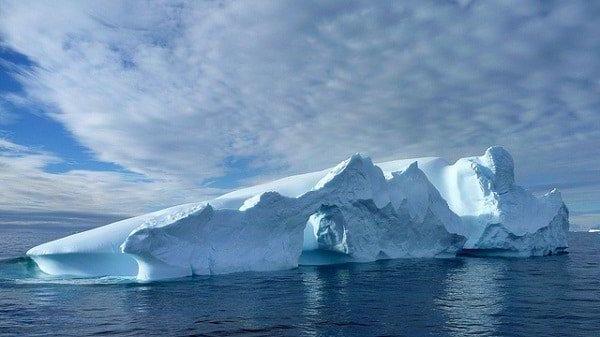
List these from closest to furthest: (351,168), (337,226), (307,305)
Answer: (307,305)
(351,168)
(337,226)

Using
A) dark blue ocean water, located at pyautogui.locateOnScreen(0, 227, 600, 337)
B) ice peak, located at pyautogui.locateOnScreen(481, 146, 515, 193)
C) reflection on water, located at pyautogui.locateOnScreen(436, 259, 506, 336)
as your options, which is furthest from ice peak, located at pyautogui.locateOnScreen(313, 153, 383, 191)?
ice peak, located at pyautogui.locateOnScreen(481, 146, 515, 193)

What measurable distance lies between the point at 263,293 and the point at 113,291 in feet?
17.3

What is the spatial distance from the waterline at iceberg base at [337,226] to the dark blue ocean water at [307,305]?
4.12 ft

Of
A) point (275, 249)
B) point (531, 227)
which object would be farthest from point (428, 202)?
point (275, 249)

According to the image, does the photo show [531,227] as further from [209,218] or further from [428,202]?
[209,218]

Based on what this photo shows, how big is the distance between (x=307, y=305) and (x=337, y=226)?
12.1m

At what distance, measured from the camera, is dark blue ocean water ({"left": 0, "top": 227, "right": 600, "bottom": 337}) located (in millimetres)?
11078

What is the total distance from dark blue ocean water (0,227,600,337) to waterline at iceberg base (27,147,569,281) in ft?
4.12

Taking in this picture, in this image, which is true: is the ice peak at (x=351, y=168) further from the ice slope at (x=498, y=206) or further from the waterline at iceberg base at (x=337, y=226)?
the ice slope at (x=498, y=206)

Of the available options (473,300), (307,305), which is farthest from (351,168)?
(307,305)

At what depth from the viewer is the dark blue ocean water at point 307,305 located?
36.3 ft

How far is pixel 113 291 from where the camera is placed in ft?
52.6

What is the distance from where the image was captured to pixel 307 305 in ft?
45.6

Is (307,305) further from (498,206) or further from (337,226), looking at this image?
(498,206)
